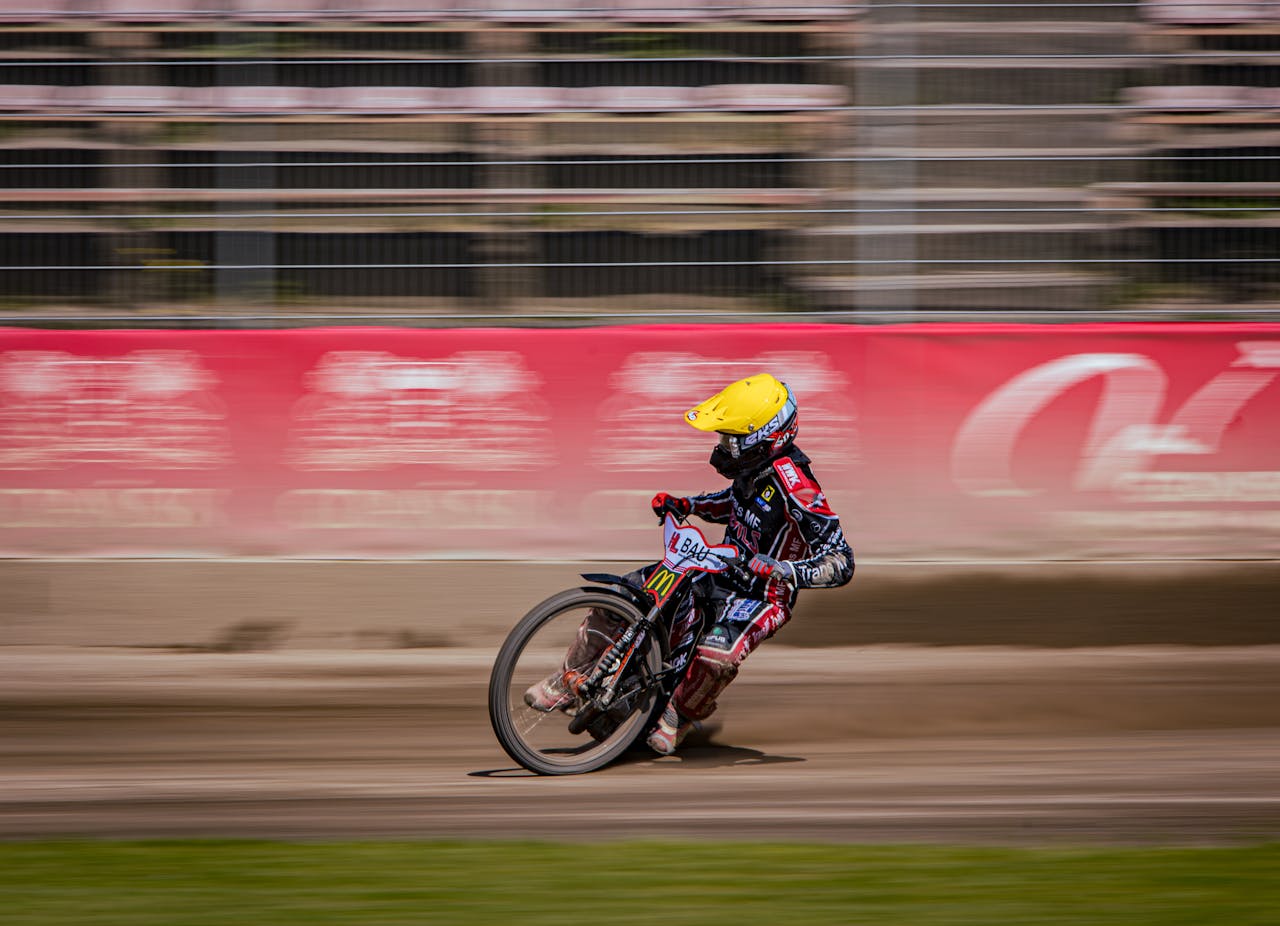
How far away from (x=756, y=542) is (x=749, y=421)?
2.03 ft

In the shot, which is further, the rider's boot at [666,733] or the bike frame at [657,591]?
the rider's boot at [666,733]

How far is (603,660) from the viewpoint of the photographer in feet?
20.1

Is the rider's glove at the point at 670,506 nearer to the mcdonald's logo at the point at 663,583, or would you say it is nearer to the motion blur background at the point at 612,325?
the mcdonald's logo at the point at 663,583

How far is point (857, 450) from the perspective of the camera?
8719 mm

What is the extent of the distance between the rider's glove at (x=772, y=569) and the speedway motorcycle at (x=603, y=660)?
88 mm

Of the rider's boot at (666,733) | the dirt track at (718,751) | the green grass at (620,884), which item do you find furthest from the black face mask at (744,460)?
the green grass at (620,884)

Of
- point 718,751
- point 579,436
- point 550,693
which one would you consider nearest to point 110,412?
point 579,436

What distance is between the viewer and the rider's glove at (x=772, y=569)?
246 inches

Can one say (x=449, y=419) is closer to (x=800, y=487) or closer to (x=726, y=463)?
(x=726, y=463)

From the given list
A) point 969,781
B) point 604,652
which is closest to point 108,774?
point 604,652

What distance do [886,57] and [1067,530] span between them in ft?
10.5

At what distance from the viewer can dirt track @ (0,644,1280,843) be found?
5.47 m

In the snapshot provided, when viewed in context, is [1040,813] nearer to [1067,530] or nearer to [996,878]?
[996,878]

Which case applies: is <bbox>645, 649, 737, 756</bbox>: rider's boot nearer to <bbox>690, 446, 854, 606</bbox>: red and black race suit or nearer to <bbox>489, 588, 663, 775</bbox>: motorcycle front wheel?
<bbox>489, 588, 663, 775</bbox>: motorcycle front wheel
